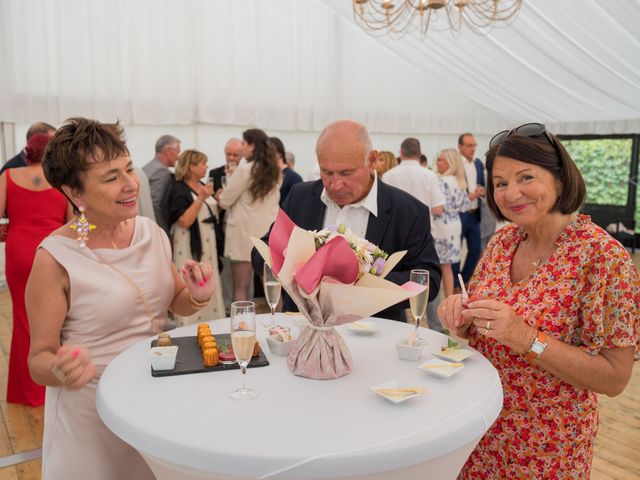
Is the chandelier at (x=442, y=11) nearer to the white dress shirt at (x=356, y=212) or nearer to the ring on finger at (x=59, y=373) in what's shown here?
the white dress shirt at (x=356, y=212)

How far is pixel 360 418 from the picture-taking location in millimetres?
1185

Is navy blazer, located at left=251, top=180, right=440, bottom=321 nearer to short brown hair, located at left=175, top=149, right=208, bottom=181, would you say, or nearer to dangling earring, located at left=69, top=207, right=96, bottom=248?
dangling earring, located at left=69, top=207, right=96, bottom=248

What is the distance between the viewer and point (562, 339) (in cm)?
150

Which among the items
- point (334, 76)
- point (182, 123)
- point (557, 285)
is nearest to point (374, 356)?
point (557, 285)

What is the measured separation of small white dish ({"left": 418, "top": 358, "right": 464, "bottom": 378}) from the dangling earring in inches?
41.5

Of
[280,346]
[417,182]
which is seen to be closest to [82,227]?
[280,346]

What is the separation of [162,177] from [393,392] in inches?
152

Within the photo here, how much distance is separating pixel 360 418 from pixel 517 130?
955 millimetres

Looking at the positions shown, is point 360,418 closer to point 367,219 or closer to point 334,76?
point 367,219

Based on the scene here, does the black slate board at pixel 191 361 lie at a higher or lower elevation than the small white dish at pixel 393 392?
lower

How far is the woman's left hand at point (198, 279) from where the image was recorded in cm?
177

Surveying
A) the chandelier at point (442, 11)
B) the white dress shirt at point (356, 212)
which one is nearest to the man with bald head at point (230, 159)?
the chandelier at point (442, 11)

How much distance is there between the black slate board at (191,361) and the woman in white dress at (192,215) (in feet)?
9.49

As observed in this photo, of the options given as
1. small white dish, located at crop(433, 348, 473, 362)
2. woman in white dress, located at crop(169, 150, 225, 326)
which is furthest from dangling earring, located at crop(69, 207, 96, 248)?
woman in white dress, located at crop(169, 150, 225, 326)
